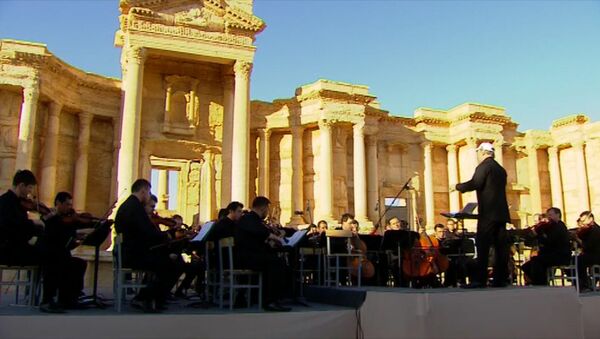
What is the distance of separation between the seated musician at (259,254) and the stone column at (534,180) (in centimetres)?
2817

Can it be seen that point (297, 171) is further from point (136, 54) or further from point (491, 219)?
point (491, 219)

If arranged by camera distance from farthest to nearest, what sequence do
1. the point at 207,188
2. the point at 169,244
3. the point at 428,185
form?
the point at 428,185 → the point at 207,188 → the point at 169,244

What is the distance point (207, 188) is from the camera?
22.8m

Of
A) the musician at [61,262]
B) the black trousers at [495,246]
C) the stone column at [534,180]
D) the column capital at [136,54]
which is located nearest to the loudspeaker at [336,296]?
the black trousers at [495,246]

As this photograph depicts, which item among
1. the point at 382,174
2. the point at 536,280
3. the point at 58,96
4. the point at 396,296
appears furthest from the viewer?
the point at 382,174

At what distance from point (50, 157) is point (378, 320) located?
18674 millimetres

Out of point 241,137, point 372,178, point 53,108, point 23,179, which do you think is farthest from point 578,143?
point 23,179

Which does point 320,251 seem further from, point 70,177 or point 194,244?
point 70,177

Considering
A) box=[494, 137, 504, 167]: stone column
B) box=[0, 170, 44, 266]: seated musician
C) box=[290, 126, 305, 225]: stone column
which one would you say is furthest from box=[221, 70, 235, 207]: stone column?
box=[494, 137, 504, 167]: stone column

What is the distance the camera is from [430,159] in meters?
29.7

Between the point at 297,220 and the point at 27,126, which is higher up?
the point at 27,126

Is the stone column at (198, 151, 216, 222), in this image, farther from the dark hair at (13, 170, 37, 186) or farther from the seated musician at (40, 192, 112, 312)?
the dark hair at (13, 170, 37, 186)

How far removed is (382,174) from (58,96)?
642 inches

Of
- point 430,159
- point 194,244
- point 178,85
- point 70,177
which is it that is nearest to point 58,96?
point 70,177
